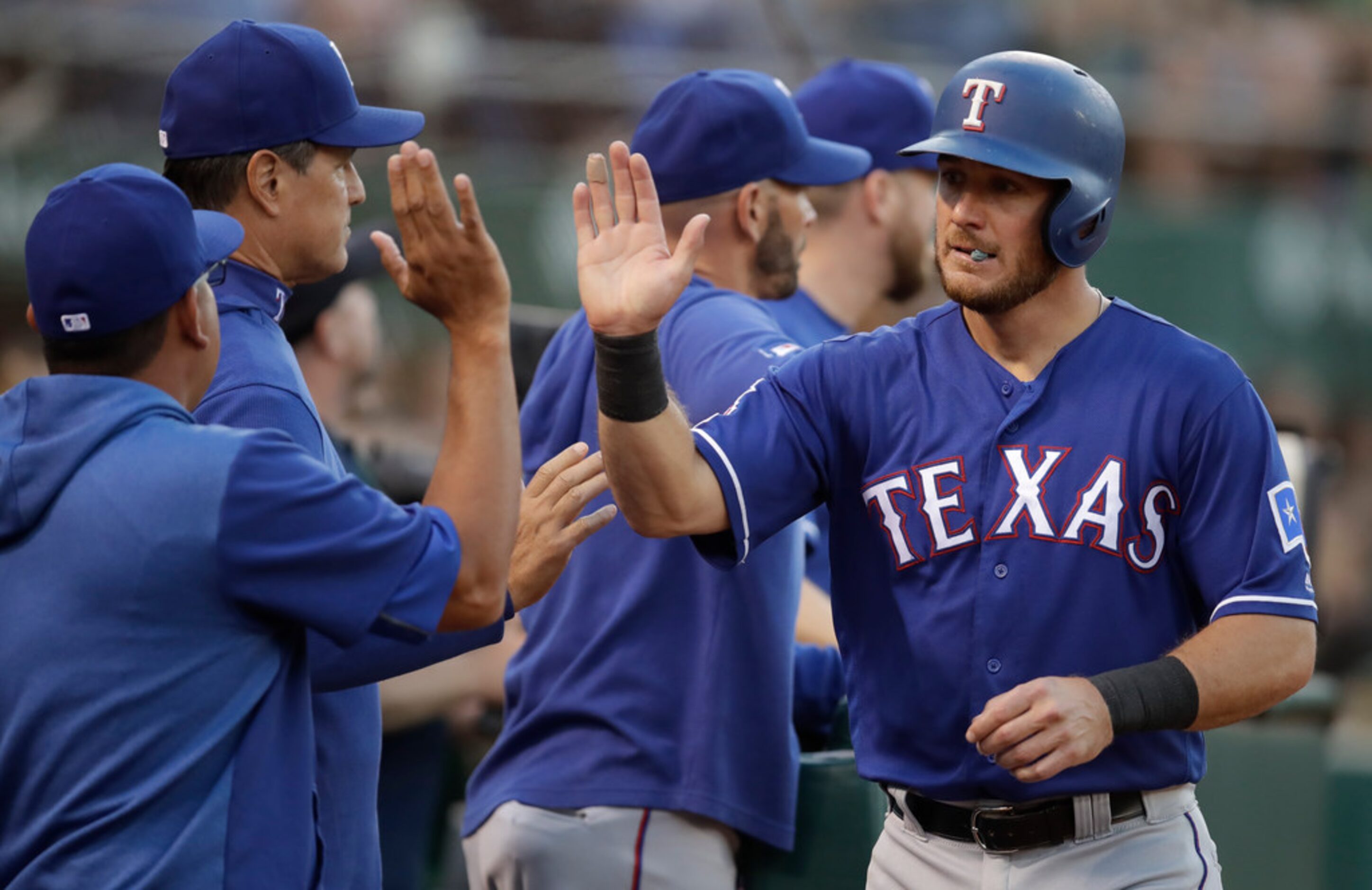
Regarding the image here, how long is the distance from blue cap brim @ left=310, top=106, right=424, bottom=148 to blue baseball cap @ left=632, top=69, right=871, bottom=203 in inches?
35.1

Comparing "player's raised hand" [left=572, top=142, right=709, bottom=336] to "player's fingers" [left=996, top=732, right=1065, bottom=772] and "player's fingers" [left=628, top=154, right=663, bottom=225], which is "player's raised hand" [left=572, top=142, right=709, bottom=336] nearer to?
"player's fingers" [left=628, top=154, right=663, bottom=225]

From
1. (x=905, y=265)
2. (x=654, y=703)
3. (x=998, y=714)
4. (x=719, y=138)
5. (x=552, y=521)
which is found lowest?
(x=654, y=703)

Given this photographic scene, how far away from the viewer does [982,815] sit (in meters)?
2.98

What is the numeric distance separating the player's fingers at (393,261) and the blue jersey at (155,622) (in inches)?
13.1

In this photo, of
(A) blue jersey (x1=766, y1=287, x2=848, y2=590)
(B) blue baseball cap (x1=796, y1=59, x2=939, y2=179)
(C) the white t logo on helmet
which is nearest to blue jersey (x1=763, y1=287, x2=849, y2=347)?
(A) blue jersey (x1=766, y1=287, x2=848, y2=590)

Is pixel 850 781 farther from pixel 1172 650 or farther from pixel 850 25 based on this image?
pixel 850 25

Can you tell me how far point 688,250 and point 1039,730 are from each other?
96cm

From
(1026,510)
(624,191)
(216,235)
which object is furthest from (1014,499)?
(216,235)

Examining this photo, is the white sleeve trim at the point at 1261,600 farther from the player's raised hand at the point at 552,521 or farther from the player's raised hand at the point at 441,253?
the player's raised hand at the point at 441,253

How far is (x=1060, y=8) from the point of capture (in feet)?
40.0

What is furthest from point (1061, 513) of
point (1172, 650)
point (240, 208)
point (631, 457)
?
point (240, 208)

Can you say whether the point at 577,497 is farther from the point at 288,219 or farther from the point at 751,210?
the point at 751,210

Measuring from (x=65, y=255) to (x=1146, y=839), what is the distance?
1977mm

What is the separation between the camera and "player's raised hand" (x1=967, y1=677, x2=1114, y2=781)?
2701 mm
